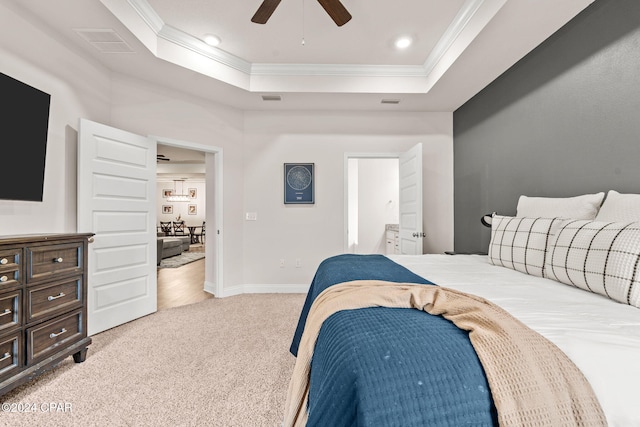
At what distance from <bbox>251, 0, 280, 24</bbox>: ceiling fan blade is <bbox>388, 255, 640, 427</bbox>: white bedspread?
2037 mm

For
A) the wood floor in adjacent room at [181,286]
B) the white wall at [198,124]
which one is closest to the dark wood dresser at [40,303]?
the wood floor in adjacent room at [181,286]

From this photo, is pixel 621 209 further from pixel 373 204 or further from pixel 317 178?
pixel 373 204

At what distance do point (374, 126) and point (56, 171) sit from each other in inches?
140

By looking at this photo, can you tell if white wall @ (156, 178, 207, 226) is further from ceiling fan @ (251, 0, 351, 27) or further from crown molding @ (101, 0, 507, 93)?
ceiling fan @ (251, 0, 351, 27)

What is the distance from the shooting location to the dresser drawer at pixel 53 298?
175 cm

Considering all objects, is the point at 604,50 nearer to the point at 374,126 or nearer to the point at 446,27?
the point at 446,27

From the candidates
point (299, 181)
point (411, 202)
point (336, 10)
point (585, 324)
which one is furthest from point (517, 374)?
point (299, 181)

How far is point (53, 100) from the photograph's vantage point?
2328 mm

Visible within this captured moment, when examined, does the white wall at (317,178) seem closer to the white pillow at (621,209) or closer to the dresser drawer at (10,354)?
the dresser drawer at (10,354)

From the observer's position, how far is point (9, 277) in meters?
1.62

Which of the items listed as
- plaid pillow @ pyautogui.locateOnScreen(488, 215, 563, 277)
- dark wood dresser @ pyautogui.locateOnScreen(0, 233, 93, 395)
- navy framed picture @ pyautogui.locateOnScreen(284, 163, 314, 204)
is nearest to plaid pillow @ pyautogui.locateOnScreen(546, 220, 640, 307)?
plaid pillow @ pyautogui.locateOnScreen(488, 215, 563, 277)

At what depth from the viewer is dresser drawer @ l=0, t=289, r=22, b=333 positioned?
1580 mm

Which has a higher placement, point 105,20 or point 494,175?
point 105,20

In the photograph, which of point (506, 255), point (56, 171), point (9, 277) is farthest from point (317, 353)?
point (56, 171)
